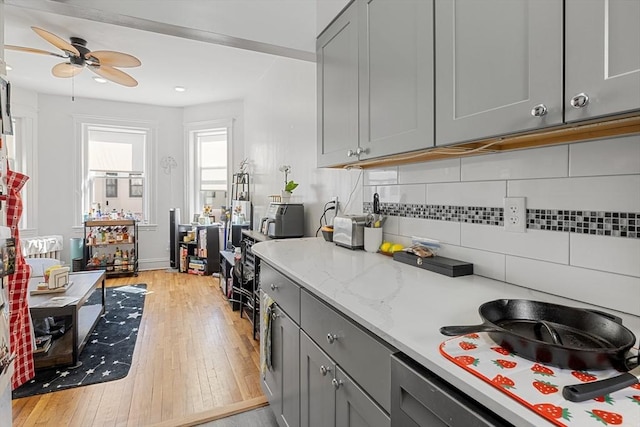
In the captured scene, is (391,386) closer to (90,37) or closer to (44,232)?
(90,37)

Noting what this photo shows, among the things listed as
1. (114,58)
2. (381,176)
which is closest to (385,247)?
(381,176)

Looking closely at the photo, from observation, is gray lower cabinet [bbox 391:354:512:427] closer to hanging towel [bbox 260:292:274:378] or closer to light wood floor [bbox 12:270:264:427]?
hanging towel [bbox 260:292:274:378]

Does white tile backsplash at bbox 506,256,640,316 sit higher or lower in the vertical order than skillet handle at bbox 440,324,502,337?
higher

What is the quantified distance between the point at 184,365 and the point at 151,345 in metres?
0.54

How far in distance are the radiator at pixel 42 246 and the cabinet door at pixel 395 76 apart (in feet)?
16.2

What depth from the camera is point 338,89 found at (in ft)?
5.97

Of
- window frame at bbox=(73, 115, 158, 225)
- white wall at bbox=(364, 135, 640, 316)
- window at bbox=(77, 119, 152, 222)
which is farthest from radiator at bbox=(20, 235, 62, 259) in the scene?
white wall at bbox=(364, 135, 640, 316)

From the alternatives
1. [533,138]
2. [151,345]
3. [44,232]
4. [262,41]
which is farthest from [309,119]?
[44,232]

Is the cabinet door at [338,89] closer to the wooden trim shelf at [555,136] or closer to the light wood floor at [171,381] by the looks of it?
the wooden trim shelf at [555,136]

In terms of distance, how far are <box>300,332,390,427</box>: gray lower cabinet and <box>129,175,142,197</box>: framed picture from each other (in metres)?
5.44

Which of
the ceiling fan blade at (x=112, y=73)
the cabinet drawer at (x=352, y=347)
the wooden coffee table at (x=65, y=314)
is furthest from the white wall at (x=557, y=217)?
the ceiling fan blade at (x=112, y=73)

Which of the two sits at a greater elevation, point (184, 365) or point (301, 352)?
point (301, 352)

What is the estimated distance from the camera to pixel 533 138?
100 cm

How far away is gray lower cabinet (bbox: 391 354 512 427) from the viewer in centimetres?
57
